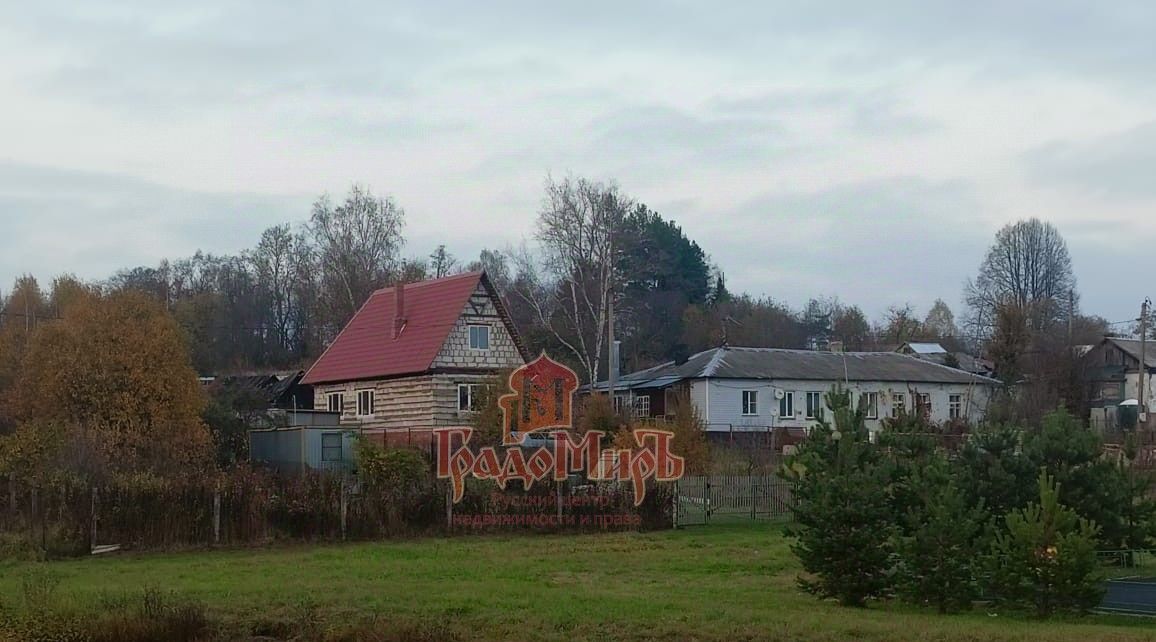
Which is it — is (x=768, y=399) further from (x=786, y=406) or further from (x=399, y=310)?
(x=399, y=310)

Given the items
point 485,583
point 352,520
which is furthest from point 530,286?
point 485,583

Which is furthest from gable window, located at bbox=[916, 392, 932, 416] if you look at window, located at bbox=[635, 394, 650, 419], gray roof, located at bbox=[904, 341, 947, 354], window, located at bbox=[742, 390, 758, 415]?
gray roof, located at bbox=[904, 341, 947, 354]

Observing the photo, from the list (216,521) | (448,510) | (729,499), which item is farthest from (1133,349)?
(216,521)

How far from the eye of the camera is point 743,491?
3231 cm

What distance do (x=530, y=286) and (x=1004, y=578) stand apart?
46.4m

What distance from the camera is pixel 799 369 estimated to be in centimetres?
5488

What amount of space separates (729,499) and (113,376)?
1668cm

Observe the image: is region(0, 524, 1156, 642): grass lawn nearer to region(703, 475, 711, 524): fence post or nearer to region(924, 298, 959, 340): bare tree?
region(703, 475, 711, 524): fence post

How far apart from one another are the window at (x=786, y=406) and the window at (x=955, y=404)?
8338mm

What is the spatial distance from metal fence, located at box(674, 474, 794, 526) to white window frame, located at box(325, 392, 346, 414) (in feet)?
56.3

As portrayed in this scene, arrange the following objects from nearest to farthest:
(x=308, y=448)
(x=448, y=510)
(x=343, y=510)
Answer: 1. (x=343, y=510)
2. (x=448, y=510)
3. (x=308, y=448)

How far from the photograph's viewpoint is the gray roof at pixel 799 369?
53.2 m

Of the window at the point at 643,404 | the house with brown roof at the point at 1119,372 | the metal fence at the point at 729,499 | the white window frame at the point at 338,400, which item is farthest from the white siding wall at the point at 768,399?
the metal fence at the point at 729,499

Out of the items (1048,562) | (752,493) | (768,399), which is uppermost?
(768,399)
